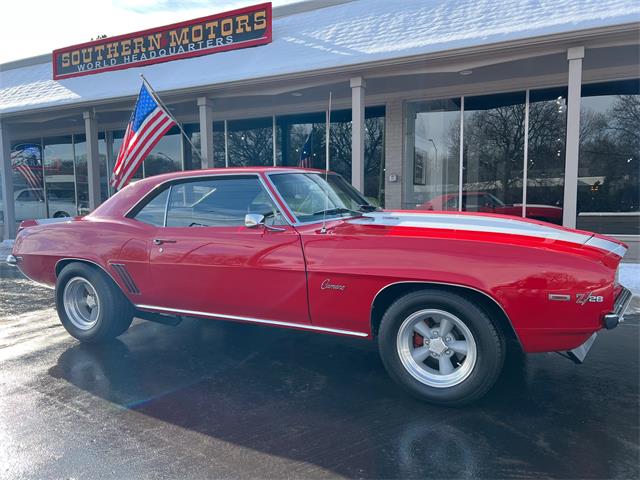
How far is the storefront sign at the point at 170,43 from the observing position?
1073 cm

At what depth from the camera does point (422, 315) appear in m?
3.24

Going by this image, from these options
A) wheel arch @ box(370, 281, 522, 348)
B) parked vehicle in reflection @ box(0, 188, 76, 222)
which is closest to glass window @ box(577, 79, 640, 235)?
wheel arch @ box(370, 281, 522, 348)

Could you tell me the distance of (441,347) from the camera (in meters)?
3.23

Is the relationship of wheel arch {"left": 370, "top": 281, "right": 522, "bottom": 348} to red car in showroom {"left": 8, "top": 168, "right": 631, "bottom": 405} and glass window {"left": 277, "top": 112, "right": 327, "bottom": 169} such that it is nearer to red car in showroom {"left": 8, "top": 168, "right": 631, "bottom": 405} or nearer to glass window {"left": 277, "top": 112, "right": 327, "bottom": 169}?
red car in showroom {"left": 8, "top": 168, "right": 631, "bottom": 405}

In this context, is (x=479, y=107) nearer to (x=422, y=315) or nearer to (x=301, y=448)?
(x=422, y=315)

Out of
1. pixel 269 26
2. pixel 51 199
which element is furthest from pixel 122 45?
pixel 51 199

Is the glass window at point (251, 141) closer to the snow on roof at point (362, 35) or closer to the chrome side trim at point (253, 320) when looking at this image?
the snow on roof at point (362, 35)

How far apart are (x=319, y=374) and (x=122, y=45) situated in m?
12.0

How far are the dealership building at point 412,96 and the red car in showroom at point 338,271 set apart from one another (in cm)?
350

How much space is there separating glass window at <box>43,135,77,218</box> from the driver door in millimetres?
14859

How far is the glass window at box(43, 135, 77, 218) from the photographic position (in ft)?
56.2

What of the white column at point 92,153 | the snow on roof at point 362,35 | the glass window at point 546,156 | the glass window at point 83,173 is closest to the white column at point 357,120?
the snow on roof at point 362,35

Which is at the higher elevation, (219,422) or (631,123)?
(631,123)

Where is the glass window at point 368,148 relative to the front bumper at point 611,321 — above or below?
above
